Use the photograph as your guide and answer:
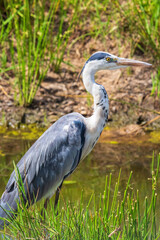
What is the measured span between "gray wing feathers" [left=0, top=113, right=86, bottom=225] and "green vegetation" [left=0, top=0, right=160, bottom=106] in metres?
2.02

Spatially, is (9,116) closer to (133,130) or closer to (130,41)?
(133,130)

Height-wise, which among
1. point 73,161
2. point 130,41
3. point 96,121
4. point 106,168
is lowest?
point 106,168

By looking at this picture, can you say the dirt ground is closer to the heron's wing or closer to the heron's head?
the heron's head

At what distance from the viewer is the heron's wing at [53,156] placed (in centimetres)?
368

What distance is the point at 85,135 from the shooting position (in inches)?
153

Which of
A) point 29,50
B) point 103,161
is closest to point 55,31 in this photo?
point 29,50

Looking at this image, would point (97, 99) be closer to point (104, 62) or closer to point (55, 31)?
point (104, 62)

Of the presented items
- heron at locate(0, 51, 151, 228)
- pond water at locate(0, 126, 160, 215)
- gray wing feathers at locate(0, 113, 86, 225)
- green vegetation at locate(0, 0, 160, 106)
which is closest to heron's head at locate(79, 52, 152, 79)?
heron at locate(0, 51, 151, 228)

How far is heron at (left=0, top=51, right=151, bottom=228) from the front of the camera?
3670 mm

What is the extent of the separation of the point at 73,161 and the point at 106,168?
38.9 inches

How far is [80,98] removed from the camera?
20.4 feet

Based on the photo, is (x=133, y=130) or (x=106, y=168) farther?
(x=133, y=130)

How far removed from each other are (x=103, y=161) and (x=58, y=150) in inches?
49.8

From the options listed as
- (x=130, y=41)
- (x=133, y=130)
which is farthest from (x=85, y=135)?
(x=130, y=41)
